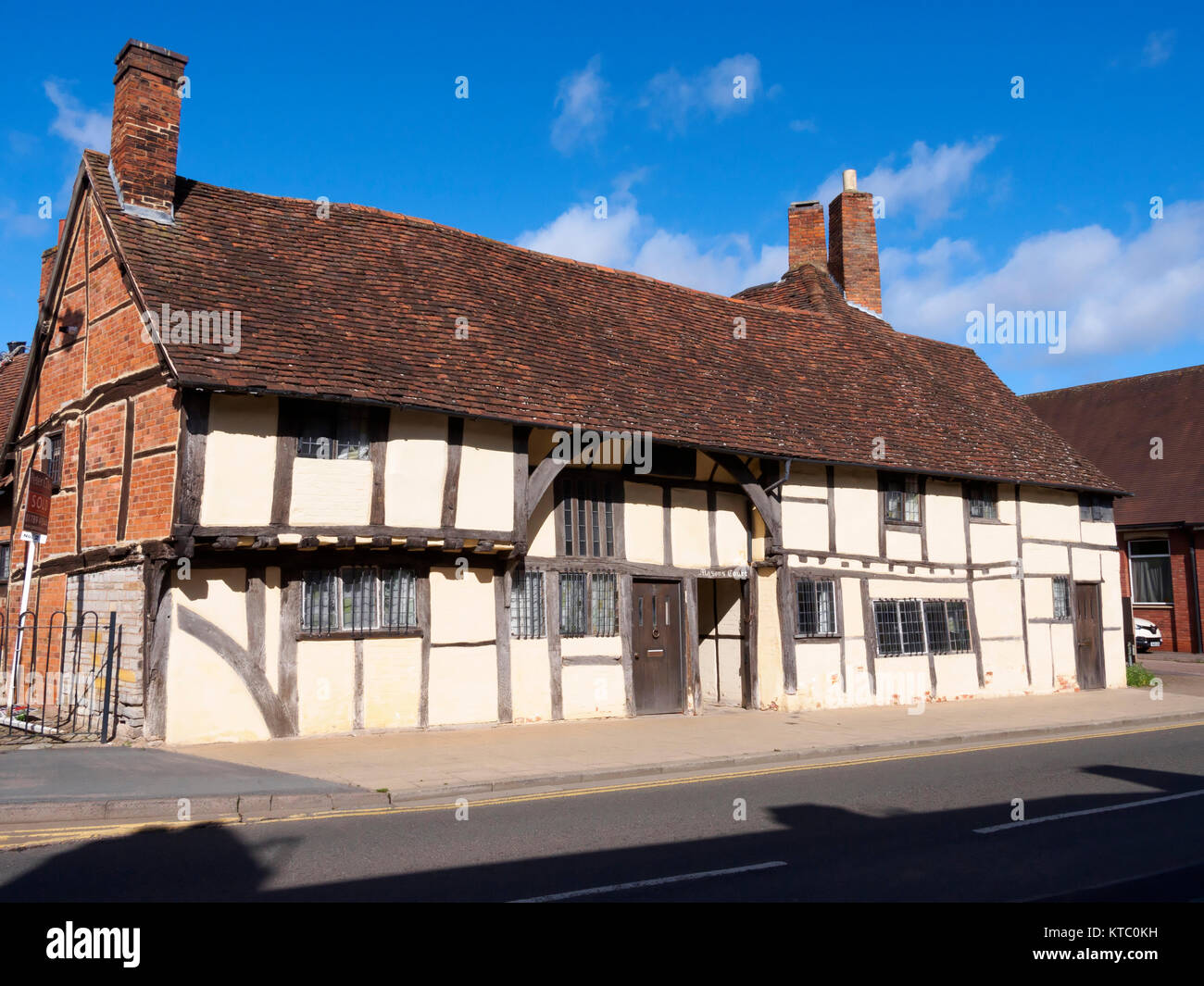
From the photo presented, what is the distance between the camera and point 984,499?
20.3 meters

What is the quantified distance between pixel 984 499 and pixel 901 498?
2.50 meters

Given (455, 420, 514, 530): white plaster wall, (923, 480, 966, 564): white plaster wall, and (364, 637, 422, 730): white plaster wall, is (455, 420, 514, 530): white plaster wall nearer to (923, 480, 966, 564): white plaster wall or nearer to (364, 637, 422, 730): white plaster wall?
(364, 637, 422, 730): white plaster wall

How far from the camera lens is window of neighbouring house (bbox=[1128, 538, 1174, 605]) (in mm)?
29219

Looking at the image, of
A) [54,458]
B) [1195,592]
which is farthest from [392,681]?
[1195,592]

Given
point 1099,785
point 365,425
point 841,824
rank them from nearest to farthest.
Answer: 1. point 841,824
2. point 1099,785
3. point 365,425

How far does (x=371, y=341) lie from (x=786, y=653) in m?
8.50

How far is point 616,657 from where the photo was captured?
15.6 meters

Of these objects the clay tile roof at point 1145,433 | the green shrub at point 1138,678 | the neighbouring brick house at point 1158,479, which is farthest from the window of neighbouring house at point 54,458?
the clay tile roof at point 1145,433

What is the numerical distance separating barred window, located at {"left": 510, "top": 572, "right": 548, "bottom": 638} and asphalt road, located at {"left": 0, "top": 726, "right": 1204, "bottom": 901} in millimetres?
5021

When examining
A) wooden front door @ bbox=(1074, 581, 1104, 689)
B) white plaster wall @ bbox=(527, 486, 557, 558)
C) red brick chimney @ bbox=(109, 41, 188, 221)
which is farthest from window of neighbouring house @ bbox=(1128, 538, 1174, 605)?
red brick chimney @ bbox=(109, 41, 188, 221)

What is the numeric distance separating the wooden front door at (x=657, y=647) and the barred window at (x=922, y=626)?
4181 mm

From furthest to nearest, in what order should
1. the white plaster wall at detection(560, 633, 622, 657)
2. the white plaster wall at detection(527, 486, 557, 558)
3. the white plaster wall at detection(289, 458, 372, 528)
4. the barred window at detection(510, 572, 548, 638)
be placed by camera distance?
the white plaster wall at detection(560, 633, 622, 657)
the white plaster wall at detection(527, 486, 557, 558)
the barred window at detection(510, 572, 548, 638)
the white plaster wall at detection(289, 458, 372, 528)
